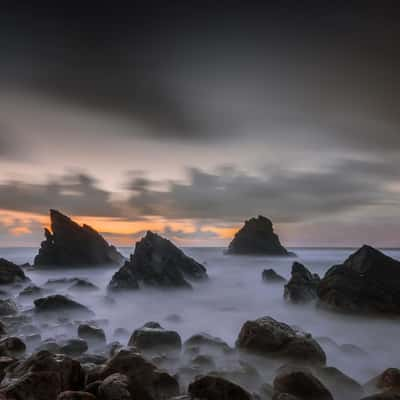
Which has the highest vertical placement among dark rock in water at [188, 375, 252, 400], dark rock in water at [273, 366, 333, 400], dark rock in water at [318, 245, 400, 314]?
dark rock in water at [318, 245, 400, 314]

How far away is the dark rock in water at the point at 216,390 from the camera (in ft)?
27.0

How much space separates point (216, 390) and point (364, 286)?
1598 cm

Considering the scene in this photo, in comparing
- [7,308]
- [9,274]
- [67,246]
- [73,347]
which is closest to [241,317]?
[73,347]

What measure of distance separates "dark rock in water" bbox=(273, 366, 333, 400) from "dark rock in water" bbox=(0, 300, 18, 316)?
17327 mm

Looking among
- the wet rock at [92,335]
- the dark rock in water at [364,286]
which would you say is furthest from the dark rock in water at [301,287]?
the wet rock at [92,335]

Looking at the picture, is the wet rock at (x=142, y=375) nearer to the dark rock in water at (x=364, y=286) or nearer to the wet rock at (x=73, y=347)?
the wet rock at (x=73, y=347)

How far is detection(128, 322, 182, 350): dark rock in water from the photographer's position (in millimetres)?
13719

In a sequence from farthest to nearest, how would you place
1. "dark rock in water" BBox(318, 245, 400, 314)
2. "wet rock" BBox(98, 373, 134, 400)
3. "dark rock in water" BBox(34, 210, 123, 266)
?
"dark rock in water" BBox(34, 210, 123, 266), "dark rock in water" BBox(318, 245, 400, 314), "wet rock" BBox(98, 373, 134, 400)

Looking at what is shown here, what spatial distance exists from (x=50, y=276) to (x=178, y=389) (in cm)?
4173

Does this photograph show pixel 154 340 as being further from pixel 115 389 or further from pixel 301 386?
pixel 301 386

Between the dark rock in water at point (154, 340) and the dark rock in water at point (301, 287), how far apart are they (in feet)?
43.0

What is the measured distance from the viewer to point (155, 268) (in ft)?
115

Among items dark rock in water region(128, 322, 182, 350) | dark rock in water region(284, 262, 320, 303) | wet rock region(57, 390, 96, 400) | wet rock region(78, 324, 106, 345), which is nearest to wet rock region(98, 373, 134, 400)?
wet rock region(57, 390, 96, 400)

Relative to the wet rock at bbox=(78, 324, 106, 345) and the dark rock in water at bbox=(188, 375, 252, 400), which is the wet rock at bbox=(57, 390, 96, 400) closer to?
the dark rock in water at bbox=(188, 375, 252, 400)
